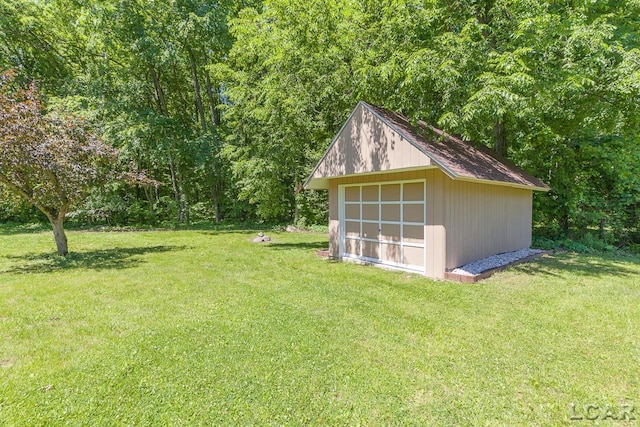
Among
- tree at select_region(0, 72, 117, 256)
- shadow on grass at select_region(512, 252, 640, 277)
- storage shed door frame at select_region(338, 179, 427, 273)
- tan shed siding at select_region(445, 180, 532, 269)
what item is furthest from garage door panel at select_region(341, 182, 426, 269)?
tree at select_region(0, 72, 117, 256)

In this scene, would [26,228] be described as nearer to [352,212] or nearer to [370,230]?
[352,212]

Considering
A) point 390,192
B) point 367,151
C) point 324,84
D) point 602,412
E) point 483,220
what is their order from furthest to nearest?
point 324,84 → point 390,192 → point 483,220 → point 367,151 → point 602,412

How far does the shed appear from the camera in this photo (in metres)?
6.41

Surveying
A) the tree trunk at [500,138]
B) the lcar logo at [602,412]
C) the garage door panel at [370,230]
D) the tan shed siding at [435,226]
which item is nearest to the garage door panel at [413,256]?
the tan shed siding at [435,226]

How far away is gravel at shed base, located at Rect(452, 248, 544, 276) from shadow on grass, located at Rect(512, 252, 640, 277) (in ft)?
0.97

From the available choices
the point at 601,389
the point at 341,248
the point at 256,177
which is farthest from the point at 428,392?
the point at 256,177

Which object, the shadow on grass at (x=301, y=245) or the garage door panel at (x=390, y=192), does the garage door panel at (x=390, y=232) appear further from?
the shadow on grass at (x=301, y=245)

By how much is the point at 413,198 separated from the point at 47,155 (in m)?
8.31

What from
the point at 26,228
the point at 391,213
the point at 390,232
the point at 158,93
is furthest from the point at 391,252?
the point at 26,228

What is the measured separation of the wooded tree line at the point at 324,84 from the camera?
22.6 feet

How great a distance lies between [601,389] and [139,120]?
17.8 metres

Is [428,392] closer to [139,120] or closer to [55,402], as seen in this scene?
[55,402]

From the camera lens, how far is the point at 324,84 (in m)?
9.11

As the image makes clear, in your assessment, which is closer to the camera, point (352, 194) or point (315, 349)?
point (315, 349)
